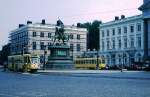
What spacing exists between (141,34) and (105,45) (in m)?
17.2

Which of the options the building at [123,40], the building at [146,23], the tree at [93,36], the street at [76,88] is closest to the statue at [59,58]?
the street at [76,88]

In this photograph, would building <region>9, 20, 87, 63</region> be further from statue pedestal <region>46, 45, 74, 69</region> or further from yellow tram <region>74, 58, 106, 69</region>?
statue pedestal <region>46, 45, 74, 69</region>

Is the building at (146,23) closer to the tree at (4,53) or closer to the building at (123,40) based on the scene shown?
the building at (123,40)

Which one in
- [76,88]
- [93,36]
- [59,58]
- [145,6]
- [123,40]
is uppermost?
[145,6]

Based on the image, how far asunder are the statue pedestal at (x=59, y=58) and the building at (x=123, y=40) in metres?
32.5

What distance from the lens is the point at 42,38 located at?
12231 cm

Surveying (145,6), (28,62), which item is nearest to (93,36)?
(145,6)

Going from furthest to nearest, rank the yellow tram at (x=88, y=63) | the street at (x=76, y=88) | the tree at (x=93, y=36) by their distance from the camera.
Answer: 1. the tree at (x=93, y=36)
2. the yellow tram at (x=88, y=63)
3. the street at (x=76, y=88)

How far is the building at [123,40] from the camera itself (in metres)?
100

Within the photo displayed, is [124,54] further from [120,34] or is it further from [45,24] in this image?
[45,24]

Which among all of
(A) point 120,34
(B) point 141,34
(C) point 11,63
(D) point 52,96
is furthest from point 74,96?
(A) point 120,34

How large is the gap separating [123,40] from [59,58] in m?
44.4

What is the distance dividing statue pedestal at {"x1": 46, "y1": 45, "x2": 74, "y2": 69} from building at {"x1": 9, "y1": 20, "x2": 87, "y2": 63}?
156 feet

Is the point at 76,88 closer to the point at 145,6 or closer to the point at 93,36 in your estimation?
the point at 145,6
